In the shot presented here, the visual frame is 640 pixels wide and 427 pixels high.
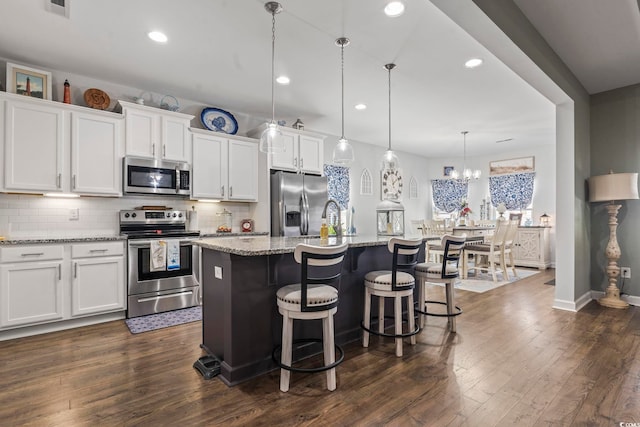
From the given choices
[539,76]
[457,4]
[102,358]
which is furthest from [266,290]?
[539,76]

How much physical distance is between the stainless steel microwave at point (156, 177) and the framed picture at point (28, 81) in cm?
96

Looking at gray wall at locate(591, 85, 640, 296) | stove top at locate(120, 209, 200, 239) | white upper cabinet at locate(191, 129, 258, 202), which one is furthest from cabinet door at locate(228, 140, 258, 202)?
gray wall at locate(591, 85, 640, 296)

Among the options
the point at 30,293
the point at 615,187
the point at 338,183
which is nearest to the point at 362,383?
the point at 30,293

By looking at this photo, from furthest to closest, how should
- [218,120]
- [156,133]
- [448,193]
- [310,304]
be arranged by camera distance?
[448,193]
[218,120]
[156,133]
[310,304]

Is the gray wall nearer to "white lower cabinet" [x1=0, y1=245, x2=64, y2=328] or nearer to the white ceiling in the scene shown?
the white ceiling

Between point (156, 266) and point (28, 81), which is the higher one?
point (28, 81)

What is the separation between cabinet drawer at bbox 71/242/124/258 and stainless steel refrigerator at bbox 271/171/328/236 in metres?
1.93

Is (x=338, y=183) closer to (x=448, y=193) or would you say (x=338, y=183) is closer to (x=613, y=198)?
(x=448, y=193)

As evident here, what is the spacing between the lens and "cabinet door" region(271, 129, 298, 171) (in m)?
4.76

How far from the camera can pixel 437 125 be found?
5.77m

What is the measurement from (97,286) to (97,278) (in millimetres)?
83

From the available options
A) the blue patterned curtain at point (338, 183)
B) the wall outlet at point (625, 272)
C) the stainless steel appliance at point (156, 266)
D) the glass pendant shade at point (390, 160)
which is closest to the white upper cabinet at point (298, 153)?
the blue patterned curtain at point (338, 183)

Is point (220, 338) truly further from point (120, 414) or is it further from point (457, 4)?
Answer: point (457, 4)

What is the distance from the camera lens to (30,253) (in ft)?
10.2
